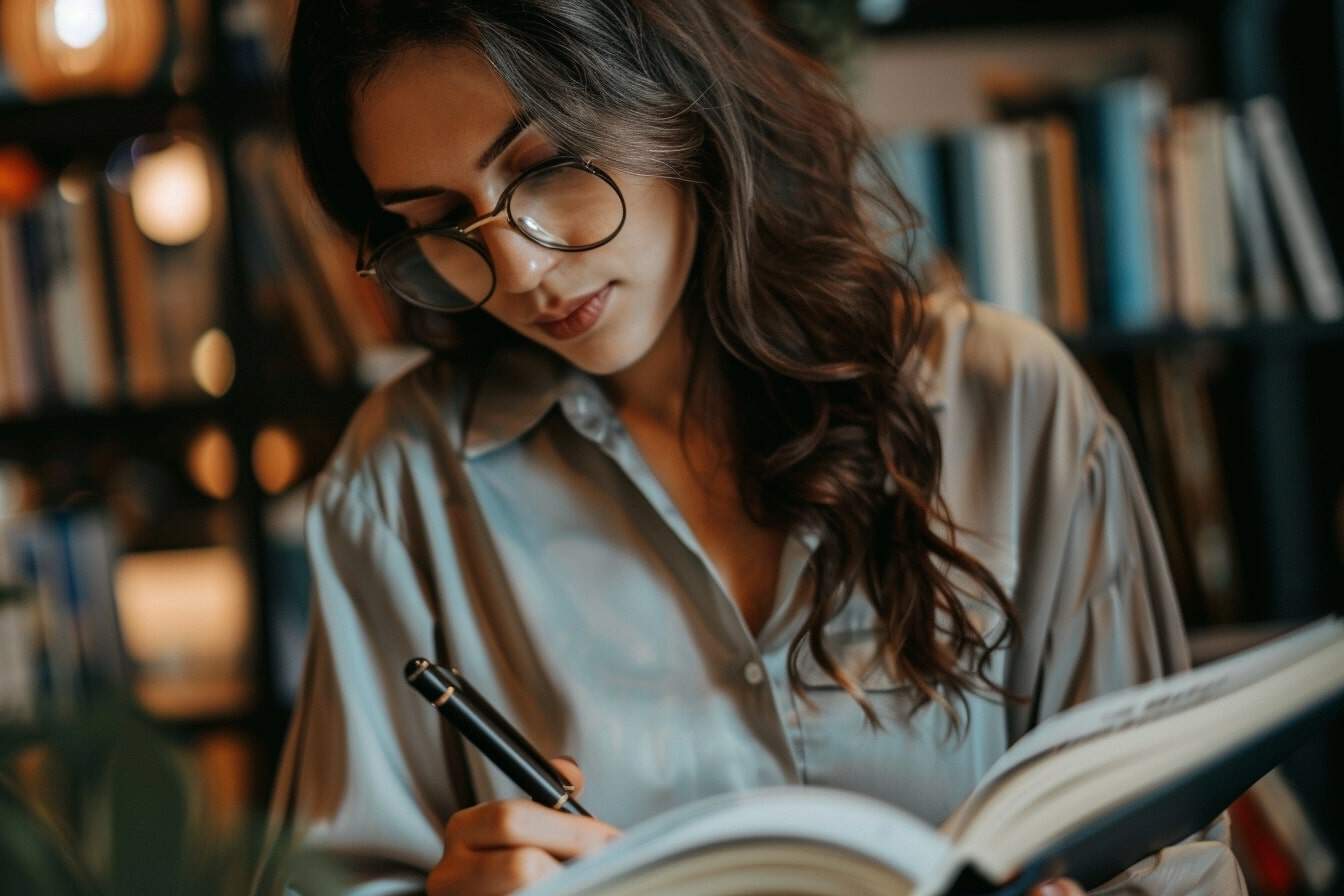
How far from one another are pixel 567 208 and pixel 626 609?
0.32 metres

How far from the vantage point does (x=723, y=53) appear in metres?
0.84

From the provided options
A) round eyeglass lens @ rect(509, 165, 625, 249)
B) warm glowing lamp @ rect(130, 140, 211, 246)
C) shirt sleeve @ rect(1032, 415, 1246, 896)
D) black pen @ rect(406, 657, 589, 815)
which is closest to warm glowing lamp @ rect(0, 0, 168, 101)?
warm glowing lamp @ rect(130, 140, 211, 246)

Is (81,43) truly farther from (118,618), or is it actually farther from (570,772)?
(570,772)

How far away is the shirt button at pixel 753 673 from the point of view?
0.85 metres

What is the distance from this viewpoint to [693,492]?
946mm

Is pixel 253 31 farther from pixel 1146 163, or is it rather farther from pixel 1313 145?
pixel 1313 145

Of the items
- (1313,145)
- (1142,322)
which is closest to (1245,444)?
(1142,322)

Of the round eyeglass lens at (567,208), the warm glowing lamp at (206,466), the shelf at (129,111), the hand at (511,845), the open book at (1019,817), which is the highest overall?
the shelf at (129,111)

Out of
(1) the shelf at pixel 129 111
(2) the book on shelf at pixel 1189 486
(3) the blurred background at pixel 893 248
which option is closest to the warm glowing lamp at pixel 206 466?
(3) the blurred background at pixel 893 248

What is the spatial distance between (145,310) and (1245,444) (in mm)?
1517

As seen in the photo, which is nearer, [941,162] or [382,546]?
[382,546]

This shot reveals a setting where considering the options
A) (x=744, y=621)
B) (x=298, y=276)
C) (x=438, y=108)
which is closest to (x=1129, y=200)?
→ (x=744, y=621)

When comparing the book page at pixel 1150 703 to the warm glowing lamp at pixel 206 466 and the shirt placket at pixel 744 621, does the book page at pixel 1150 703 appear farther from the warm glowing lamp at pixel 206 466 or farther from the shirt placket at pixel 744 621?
the warm glowing lamp at pixel 206 466

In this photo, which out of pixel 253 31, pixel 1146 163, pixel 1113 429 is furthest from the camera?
pixel 253 31
